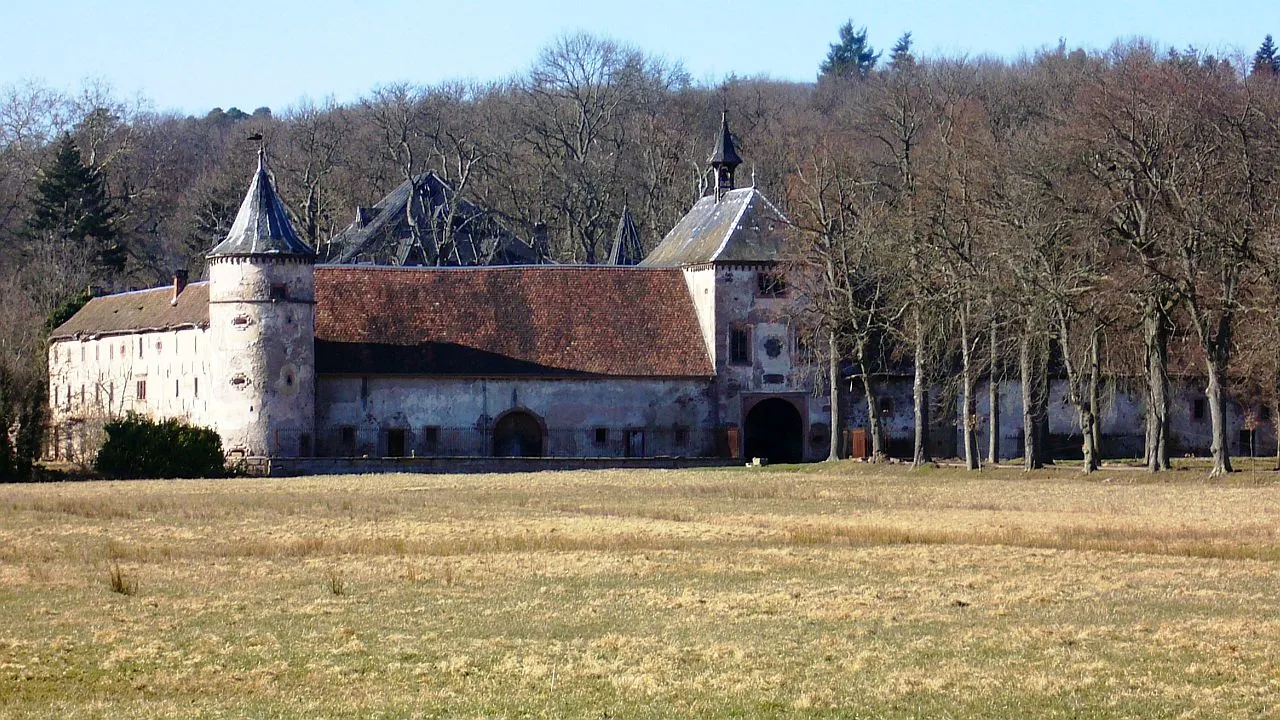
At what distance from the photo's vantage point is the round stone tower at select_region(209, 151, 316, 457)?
60781 mm

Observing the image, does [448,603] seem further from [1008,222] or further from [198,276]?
[198,276]

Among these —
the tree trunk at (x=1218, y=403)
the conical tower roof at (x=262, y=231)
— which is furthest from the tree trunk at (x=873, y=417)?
the conical tower roof at (x=262, y=231)

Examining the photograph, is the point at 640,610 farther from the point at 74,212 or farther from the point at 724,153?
the point at 74,212

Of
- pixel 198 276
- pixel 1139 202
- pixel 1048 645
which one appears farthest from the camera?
pixel 198 276

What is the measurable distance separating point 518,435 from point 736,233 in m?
10.3

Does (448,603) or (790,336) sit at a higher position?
(790,336)

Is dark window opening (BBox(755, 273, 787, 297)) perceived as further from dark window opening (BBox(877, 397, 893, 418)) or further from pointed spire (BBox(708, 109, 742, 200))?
pointed spire (BBox(708, 109, 742, 200))

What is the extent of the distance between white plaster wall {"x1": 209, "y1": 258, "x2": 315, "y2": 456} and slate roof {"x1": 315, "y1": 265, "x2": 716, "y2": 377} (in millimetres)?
2223

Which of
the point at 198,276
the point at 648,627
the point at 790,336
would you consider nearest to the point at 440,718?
the point at 648,627

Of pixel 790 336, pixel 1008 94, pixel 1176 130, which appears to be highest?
pixel 1008 94

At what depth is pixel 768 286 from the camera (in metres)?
65.9

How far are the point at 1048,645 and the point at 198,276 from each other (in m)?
89.0

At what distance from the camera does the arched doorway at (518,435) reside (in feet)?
212

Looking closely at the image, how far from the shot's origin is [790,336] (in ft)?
216
